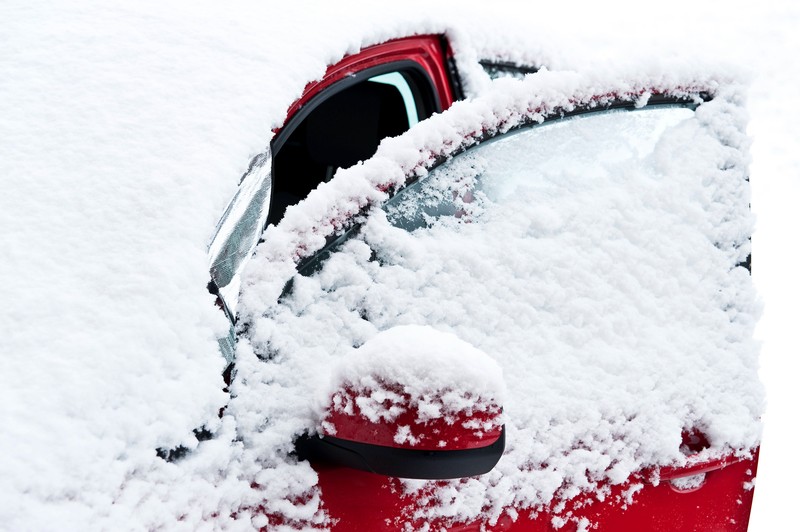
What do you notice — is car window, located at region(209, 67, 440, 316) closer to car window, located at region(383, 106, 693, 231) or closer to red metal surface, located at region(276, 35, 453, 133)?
red metal surface, located at region(276, 35, 453, 133)

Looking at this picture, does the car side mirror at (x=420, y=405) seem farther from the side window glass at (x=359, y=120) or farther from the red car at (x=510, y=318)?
the side window glass at (x=359, y=120)

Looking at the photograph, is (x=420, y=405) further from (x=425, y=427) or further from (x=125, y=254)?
(x=125, y=254)

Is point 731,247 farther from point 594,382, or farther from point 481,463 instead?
point 481,463

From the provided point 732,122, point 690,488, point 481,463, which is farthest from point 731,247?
point 481,463

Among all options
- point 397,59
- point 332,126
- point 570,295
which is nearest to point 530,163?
point 570,295

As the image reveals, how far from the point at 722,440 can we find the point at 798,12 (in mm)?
6829

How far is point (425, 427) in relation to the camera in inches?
35.4

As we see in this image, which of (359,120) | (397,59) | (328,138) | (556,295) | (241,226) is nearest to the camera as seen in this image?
(241,226)

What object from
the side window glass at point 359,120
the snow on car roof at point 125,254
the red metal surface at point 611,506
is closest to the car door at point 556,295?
the red metal surface at point 611,506

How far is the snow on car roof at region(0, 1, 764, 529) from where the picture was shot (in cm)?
84

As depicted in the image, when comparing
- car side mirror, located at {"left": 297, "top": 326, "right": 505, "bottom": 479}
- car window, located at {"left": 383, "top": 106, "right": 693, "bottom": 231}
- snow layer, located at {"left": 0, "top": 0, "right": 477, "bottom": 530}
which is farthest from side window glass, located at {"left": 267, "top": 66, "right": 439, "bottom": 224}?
car side mirror, located at {"left": 297, "top": 326, "right": 505, "bottom": 479}

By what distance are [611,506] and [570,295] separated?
38 centimetres

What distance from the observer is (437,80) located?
2225mm

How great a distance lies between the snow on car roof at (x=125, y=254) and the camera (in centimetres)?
84
